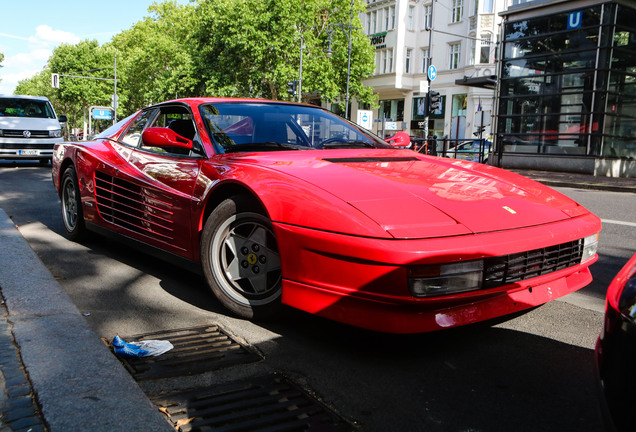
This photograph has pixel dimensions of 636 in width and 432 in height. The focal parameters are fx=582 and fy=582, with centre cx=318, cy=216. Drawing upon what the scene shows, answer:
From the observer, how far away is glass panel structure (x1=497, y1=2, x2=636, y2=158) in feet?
58.5

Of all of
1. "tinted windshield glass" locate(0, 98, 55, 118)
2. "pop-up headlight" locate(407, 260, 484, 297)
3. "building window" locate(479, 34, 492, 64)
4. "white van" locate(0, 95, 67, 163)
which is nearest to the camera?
"pop-up headlight" locate(407, 260, 484, 297)

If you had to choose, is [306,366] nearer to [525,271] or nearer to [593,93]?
[525,271]

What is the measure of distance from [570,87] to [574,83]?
164 mm

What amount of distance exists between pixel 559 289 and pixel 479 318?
60 centimetres

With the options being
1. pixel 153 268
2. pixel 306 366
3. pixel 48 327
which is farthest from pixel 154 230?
pixel 306 366

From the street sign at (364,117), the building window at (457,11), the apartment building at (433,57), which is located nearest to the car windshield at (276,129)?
the street sign at (364,117)

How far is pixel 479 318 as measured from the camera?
2584 mm

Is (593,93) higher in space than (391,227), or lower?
higher

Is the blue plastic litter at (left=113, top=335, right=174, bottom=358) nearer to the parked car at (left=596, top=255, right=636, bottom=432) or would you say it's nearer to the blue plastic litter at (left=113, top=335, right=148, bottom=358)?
the blue plastic litter at (left=113, top=335, right=148, bottom=358)

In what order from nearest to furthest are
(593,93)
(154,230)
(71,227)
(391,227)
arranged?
(391,227)
(154,230)
(71,227)
(593,93)

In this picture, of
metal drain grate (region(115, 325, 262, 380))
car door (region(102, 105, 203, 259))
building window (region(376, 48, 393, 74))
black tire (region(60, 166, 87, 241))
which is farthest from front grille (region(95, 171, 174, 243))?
building window (region(376, 48, 393, 74))

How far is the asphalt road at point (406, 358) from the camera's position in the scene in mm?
2182

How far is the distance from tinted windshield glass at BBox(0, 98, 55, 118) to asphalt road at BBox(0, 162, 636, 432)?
A: 13.4 m

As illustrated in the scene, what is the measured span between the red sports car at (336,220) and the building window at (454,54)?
36.8 metres
